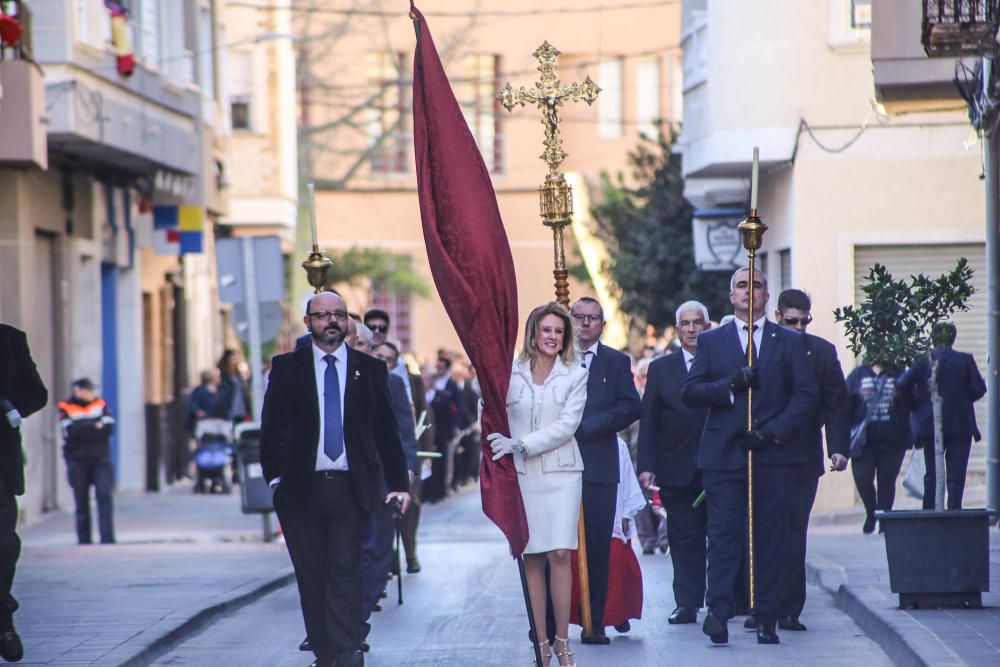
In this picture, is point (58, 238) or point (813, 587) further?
point (58, 238)

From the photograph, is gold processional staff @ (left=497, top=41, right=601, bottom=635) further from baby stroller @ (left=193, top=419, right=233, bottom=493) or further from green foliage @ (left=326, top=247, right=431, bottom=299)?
green foliage @ (left=326, top=247, right=431, bottom=299)

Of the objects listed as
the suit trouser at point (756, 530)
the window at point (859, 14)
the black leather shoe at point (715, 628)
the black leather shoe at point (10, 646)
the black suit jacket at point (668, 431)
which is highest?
the window at point (859, 14)

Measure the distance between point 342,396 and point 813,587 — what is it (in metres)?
5.60

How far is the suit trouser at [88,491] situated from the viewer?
67.3 feet

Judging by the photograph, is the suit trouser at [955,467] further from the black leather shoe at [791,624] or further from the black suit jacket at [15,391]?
the black suit jacket at [15,391]

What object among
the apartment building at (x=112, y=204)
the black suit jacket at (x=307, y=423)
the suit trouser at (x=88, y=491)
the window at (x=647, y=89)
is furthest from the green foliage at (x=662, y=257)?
the window at (x=647, y=89)

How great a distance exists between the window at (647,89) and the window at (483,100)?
406 cm

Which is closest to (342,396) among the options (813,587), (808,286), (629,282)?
(813,587)

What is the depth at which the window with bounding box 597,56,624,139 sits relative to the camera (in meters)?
58.4

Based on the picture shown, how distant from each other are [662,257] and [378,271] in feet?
69.0

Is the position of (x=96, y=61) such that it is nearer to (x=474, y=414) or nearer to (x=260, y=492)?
(x=260, y=492)

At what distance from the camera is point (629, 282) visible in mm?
33156

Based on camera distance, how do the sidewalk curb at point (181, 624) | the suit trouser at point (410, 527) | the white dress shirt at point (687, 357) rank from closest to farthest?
the sidewalk curb at point (181, 624), the white dress shirt at point (687, 357), the suit trouser at point (410, 527)

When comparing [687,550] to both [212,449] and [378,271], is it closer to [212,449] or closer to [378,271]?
[212,449]
